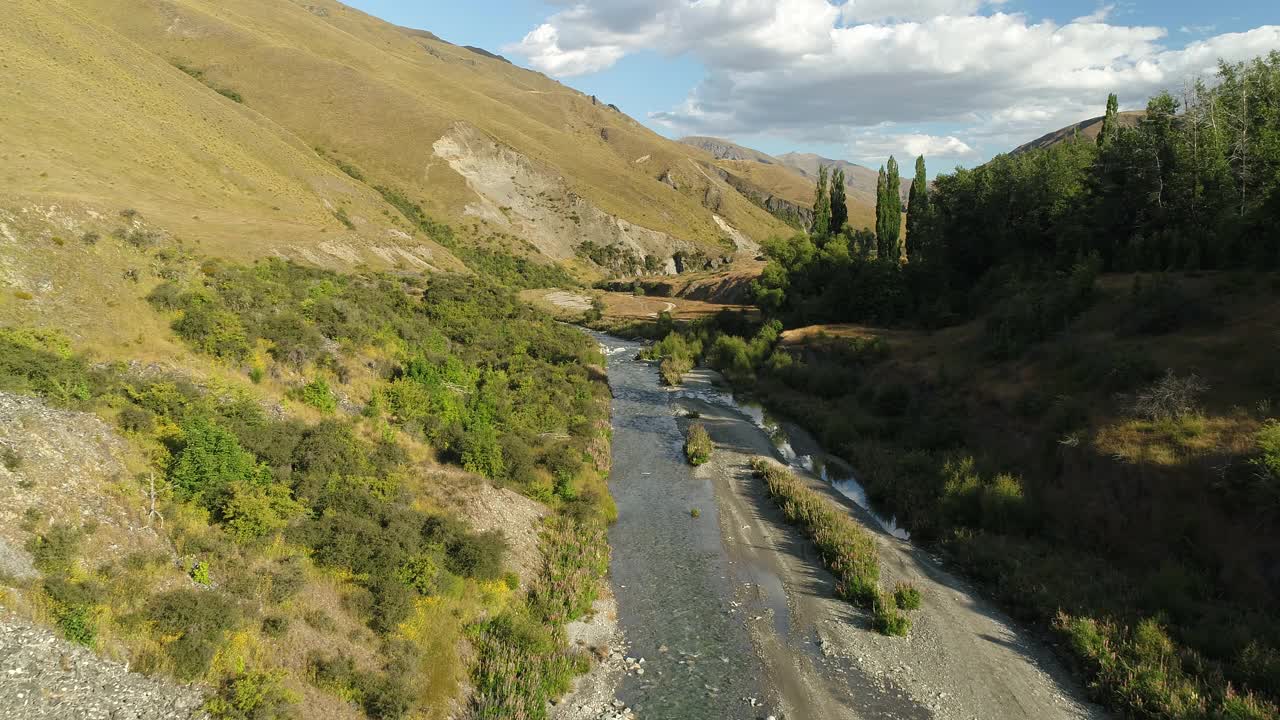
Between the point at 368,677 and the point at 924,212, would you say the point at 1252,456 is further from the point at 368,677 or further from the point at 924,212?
the point at 924,212

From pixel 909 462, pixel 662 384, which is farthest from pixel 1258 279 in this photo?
pixel 662 384

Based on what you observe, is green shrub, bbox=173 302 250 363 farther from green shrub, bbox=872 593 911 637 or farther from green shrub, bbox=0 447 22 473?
green shrub, bbox=872 593 911 637

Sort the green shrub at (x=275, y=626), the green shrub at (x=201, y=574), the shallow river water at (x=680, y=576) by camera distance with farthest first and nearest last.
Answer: the shallow river water at (x=680, y=576)
the green shrub at (x=201, y=574)
the green shrub at (x=275, y=626)

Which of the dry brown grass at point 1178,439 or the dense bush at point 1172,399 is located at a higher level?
the dense bush at point 1172,399

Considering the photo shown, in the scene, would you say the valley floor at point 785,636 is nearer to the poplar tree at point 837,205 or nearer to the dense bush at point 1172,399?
the dense bush at point 1172,399

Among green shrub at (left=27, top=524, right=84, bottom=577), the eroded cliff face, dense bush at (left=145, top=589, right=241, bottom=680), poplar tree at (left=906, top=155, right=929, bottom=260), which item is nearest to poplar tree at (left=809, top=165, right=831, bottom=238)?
poplar tree at (left=906, top=155, right=929, bottom=260)

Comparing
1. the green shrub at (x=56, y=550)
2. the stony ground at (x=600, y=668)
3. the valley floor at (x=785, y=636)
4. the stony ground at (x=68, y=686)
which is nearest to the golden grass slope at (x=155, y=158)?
the green shrub at (x=56, y=550)

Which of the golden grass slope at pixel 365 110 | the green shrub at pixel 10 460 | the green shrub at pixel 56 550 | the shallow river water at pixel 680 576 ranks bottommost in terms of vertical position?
the shallow river water at pixel 680 576
